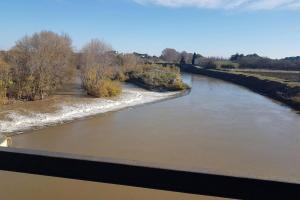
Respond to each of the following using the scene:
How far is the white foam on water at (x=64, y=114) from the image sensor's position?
17.1 meters

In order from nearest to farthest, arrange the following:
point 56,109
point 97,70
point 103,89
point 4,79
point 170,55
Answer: point 56,109, point 4,79, point 103,89, point 97,70, point 170,55

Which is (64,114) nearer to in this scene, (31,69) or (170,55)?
(31,69)

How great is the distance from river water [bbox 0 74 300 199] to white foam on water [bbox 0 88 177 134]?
924mm

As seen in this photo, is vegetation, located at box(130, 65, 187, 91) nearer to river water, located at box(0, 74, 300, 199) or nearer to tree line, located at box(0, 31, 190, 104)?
tree line, located at box(0, 31, 190, 104)

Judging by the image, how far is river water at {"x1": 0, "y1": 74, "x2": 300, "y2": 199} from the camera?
9378 mm

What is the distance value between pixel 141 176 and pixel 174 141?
13017mm

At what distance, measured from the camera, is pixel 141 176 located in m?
1.91

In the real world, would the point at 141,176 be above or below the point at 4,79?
above

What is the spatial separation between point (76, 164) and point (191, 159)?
1060 centimetres

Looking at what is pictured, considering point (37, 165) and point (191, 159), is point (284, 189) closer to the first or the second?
point (37, 165)

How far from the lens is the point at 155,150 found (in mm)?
13250

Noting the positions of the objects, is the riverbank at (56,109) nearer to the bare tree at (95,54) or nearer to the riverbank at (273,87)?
the bare tree at (95,54)

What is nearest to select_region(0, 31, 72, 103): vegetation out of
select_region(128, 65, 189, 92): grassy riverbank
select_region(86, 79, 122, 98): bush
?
select_region(86, 79, 122, 98): bush

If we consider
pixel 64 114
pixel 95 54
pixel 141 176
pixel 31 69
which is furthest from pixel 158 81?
pixel 141 176
